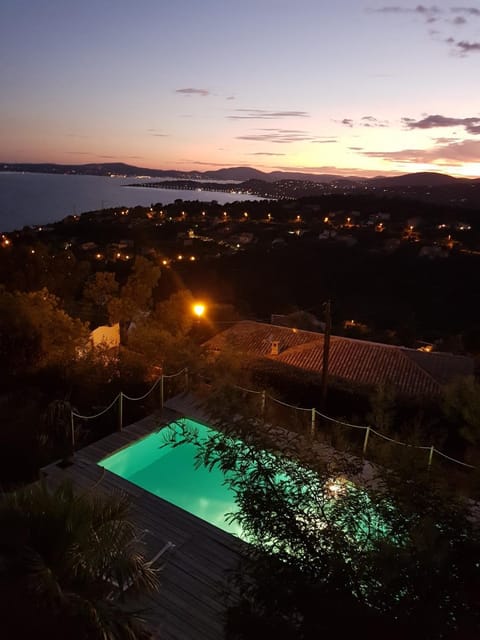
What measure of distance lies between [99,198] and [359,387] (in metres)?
150

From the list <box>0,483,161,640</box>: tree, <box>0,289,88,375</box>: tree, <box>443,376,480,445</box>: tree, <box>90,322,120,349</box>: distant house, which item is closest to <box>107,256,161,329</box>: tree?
<box>90,322,120,349</box>: distant house

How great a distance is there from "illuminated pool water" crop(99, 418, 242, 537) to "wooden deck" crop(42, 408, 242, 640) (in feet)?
1.39

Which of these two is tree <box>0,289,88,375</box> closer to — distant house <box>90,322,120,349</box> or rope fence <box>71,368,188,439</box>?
rope fence <box>71,368,188,439</box>

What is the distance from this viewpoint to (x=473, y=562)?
2799 millimetres

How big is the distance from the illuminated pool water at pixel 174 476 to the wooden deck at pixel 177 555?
42 cm

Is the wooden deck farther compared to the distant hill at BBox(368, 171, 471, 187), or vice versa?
the distant hill at BBox(368, 171, 471, 187)

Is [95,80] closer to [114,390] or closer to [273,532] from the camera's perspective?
[114,390]

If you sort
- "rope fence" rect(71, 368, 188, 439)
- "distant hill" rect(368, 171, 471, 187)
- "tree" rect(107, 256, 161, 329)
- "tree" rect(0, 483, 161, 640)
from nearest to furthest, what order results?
"tree" rect(0, 483, 161, 640) < "rope fence" rect(71, 368, 188, 439) < "tree" rect(107, 256, 161, 329) < "distant hill" rect(368, 171, 471, 187)

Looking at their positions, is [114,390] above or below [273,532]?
below

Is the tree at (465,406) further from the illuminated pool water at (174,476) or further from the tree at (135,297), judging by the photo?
the tree at (135,297)

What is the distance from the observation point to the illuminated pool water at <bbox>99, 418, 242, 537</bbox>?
8086mm

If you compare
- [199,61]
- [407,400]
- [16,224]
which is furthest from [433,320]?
[16,224]

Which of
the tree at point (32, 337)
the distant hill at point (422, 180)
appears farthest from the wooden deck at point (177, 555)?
the distant hill at point (422, 180)

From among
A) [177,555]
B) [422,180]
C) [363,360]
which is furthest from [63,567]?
[422,180]
